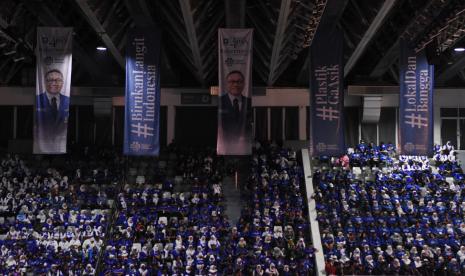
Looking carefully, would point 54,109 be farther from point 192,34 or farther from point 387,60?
point 387,60

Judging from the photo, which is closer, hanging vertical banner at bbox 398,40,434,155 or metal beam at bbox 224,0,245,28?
metal beam at bbox 224,0,245,28

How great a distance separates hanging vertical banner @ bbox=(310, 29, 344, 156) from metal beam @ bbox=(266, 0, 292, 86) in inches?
54.5

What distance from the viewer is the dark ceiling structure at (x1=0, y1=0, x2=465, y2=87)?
2327cm

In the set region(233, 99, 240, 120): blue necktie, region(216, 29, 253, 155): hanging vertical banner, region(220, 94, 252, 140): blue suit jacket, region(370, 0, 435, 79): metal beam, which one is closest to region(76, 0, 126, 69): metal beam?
region(216, 29, 253, 155): hanging vertical banner

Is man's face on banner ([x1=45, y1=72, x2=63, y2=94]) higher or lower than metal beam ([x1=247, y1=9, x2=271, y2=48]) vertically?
lower

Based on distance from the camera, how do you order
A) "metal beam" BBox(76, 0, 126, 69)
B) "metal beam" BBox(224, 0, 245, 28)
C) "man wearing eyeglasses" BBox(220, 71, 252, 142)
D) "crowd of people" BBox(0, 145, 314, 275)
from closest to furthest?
"metal beam" BBox(224, 0, 245, 28) < "metal beam" BBox(76, 0, 126, 69) < "man wearing eyeglasses" BBox(220, 71, 252, 142) < "crowd of people" BBox(0, 145, 314, 275)

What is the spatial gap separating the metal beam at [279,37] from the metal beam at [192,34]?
3016 millimetres

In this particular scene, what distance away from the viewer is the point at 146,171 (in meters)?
36.3

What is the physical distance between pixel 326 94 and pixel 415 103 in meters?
3.23

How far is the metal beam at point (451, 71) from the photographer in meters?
33.1

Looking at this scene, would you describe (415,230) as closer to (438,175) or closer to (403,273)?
(403,273)

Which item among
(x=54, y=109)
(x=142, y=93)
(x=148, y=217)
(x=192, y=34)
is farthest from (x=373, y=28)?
(x=148, y=217)

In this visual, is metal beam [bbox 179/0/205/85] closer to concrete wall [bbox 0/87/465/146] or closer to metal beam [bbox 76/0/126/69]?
metal beam [bbox 76/0/126/69]

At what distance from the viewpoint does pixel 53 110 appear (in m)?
23.7
